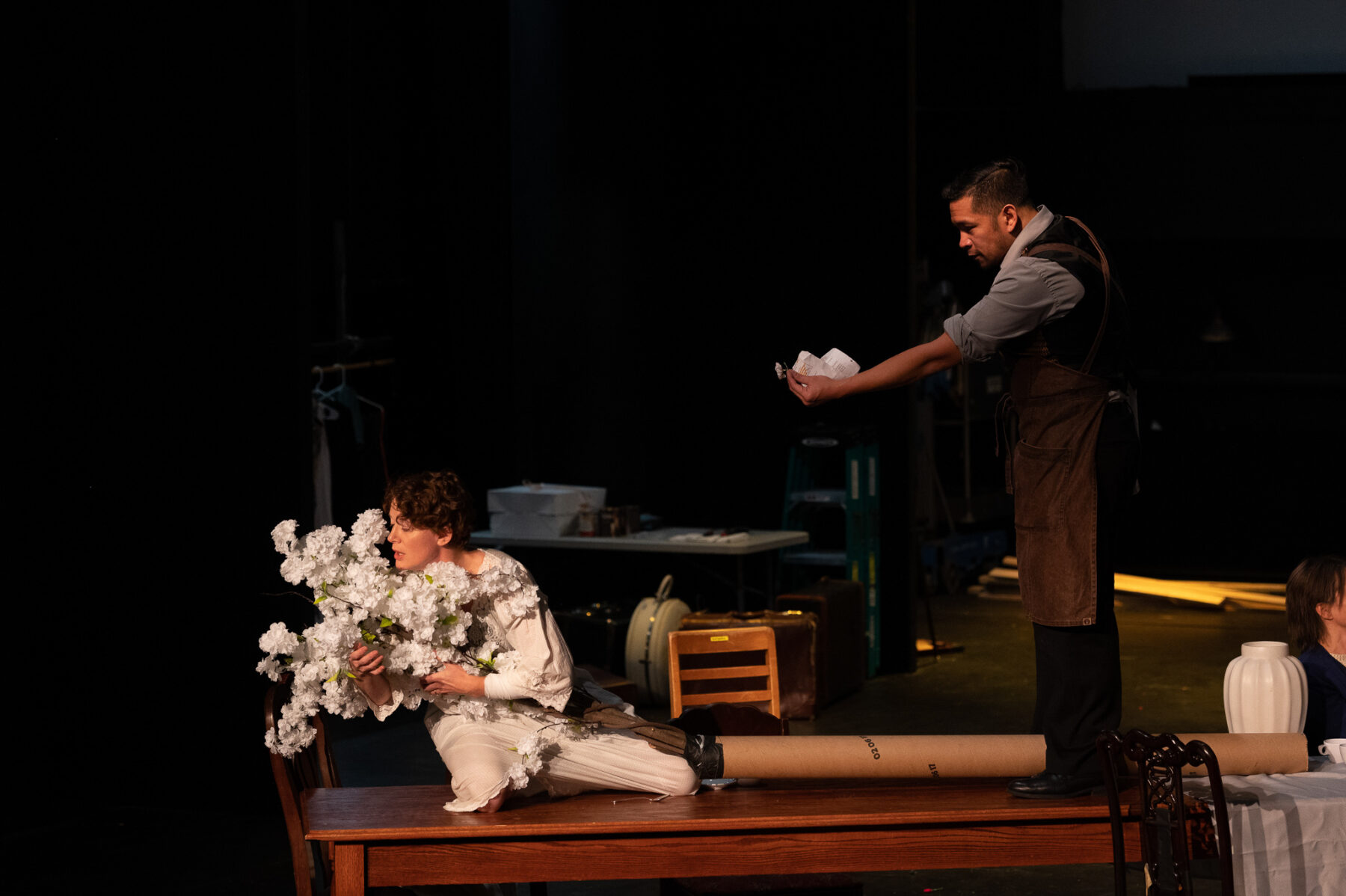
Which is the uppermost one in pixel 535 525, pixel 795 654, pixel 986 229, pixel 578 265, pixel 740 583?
pixel 578 265

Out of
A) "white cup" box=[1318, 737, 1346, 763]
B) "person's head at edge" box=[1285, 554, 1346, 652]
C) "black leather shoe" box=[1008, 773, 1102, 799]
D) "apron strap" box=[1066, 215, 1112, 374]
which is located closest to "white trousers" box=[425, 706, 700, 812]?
"black leather shoe" box=[1008, 773, 1102, 799]

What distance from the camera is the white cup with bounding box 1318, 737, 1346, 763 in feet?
12.7

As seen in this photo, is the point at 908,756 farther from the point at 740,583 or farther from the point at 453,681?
the point at 740,583

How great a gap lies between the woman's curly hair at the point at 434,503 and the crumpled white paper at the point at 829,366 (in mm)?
836

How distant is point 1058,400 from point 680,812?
1.24m

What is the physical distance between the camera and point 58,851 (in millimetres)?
5363

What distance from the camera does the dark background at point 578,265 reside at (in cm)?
566

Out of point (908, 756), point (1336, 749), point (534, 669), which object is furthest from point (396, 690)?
point (1336, 749)

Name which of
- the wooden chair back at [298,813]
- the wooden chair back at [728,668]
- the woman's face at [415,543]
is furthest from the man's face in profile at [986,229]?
the wooden chair back at [298,813]

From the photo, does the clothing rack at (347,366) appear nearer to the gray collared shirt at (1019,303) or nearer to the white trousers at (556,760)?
the white trousers at (556,760)

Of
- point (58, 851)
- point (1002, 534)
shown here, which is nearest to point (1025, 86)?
point (1002, 534)

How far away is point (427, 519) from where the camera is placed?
3656 millimetres

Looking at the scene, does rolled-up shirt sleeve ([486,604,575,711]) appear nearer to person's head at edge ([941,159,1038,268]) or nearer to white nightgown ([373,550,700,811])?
white nightgown ([373,550,700,811])

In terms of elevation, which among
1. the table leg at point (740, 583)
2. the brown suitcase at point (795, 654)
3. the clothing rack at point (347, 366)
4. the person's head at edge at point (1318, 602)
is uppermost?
the clothing rack at point (347, 366)
